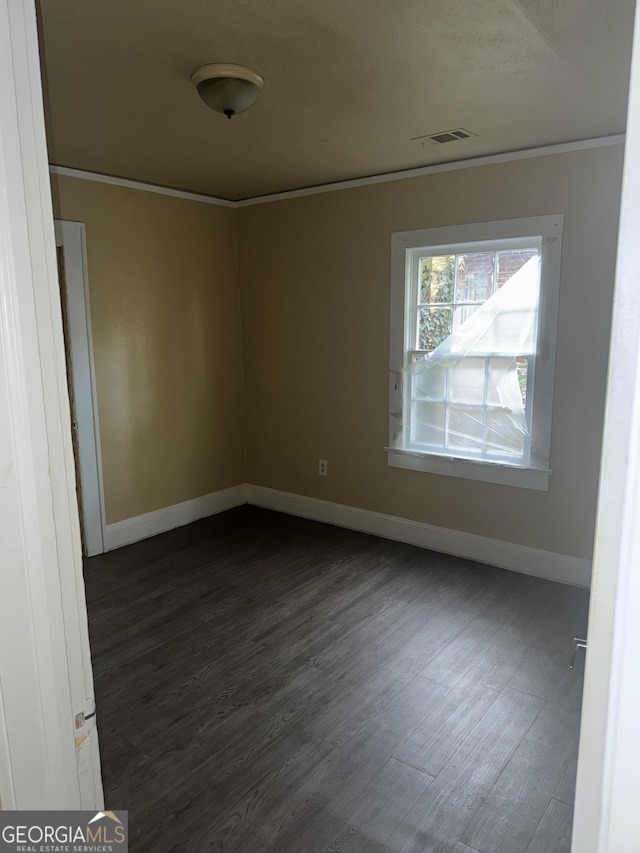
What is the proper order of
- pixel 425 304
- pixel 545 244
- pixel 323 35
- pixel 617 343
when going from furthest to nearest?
pixel 425 304
pixel 545 244
pixel 323 35
pixel 617 343

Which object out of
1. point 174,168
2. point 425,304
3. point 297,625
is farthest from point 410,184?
point 297,625

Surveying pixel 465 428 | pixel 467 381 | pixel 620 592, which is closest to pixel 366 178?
pixel 467 381

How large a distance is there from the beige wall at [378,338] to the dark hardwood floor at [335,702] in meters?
0.45

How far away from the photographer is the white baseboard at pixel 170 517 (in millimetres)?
4000

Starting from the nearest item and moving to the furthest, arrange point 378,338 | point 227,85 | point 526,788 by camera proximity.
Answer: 1. point 526,788
2. point 227,85
3. point 378,338

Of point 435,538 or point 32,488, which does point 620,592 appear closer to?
point 32,488

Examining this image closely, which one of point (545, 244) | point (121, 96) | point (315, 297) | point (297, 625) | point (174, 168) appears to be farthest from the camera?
point (315, 297)

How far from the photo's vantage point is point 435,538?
3850mm

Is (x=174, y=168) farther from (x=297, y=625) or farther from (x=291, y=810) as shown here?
(x=291, y=810)

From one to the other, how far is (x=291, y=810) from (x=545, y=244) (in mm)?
2955

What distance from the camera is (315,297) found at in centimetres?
420

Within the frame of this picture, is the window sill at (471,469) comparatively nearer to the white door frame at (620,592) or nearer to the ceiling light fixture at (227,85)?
the ceiling light fixture at (227,85)

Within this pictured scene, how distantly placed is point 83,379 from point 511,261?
2797 mm
